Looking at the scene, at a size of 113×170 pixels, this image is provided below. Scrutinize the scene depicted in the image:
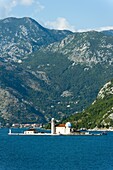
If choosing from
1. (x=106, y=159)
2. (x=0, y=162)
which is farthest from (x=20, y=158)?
(x=106, y=159)

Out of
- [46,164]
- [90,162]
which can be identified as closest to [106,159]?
[90,162]

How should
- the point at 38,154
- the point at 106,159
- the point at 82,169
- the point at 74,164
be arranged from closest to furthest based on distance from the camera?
1. the point at 82,169
2. the point at 74,164
3. the point at 106,159
4. the point at 38,154

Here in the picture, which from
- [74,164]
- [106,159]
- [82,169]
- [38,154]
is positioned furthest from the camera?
[38,154]

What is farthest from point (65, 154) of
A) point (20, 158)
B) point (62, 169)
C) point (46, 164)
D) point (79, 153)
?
point (62, 169)

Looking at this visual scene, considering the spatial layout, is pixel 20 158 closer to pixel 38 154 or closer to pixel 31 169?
pixel 38 154

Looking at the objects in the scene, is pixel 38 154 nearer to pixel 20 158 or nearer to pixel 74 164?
pixel 20 158

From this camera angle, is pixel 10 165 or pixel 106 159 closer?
pixel 10 165

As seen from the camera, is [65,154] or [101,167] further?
[65,154]

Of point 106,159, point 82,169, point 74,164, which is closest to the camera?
point 82,169
